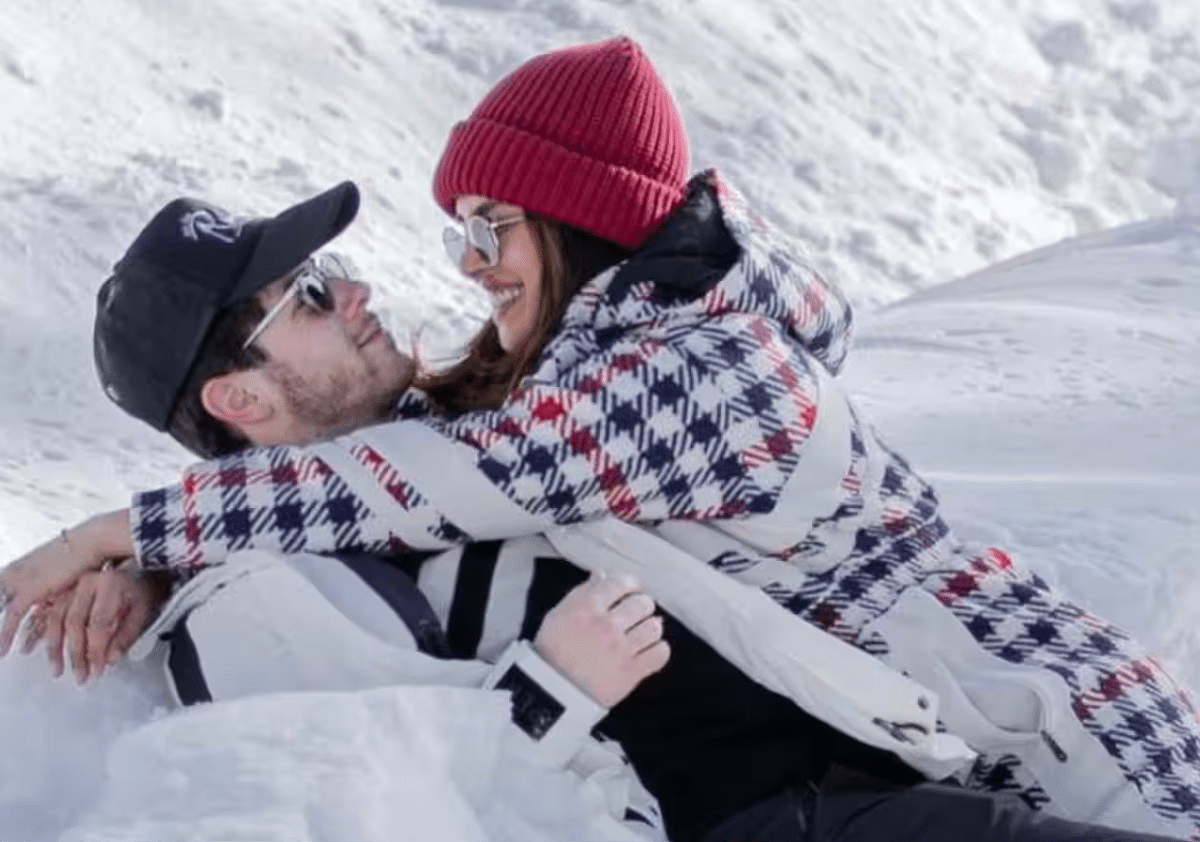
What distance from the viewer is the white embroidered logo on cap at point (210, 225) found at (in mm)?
2227

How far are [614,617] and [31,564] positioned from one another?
0.62m

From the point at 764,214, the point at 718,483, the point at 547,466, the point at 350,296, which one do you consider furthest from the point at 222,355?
the point at 764,214

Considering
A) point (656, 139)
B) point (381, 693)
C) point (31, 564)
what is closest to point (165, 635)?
point (31, 564)

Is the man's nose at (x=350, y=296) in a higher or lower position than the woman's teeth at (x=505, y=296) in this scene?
lower

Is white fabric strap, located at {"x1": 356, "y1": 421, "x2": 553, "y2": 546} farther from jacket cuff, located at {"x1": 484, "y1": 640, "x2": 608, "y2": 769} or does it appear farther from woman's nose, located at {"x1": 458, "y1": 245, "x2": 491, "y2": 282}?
woman's nose, located at {"x1": 458, "y1": 245, "x2": 491, "y2": 282}

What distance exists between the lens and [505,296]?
230cm

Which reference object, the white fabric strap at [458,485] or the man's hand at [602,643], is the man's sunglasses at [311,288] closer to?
the white fabric strap at [458,485]

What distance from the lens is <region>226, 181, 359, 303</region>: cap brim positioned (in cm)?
220

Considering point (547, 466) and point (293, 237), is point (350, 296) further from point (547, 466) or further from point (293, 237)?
point (547, 466)

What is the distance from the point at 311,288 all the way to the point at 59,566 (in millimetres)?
382

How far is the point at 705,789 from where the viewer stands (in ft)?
6.72

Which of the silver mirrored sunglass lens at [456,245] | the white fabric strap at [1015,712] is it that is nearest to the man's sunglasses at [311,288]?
A: the silver mirrored sunglass lens at [456,245]

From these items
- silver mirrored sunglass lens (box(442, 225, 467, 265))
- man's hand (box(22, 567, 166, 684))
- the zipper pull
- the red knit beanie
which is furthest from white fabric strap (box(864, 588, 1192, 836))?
man's hand (box(22, 567, 166, 684))

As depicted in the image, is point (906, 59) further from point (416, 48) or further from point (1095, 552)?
point (1095, 552)
